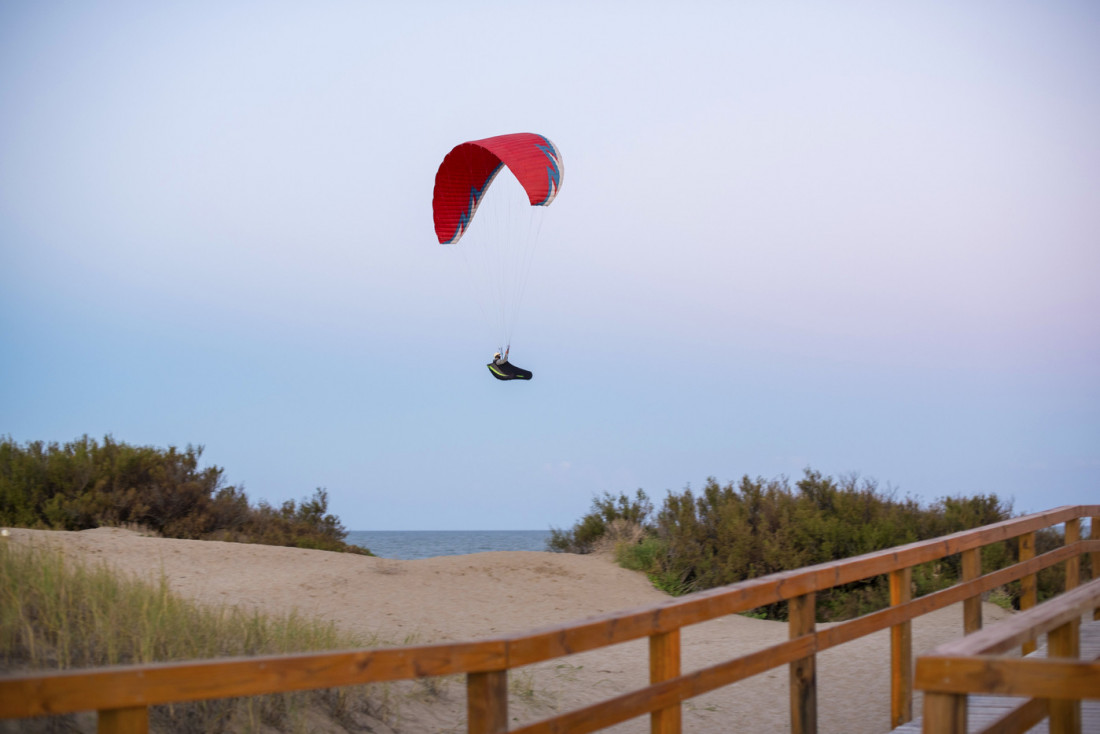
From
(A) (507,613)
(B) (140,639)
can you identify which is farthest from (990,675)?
(A) (507,613)

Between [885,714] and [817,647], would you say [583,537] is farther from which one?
[817,647]

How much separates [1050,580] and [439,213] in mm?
10201

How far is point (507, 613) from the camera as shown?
9.85 metres

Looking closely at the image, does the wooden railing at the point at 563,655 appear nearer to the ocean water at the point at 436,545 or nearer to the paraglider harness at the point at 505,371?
the paraglider harness at the point at 505,371

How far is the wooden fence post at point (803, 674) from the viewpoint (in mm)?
3891

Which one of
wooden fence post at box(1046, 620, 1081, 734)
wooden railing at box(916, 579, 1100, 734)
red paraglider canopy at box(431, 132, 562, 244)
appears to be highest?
red paraglider canopy at box(431, 132, 562, 244)

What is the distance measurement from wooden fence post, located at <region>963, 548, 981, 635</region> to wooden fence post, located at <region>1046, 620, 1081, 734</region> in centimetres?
240

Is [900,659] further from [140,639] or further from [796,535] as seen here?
[796,535]

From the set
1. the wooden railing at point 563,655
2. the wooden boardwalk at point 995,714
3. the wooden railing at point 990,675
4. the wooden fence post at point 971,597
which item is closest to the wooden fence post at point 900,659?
the wooden railing at point 563,655

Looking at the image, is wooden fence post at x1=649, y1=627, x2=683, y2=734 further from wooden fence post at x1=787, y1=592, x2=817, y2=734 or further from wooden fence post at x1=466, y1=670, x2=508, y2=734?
wooden fence post at x1=787, y1=592, x2=817, y2=734

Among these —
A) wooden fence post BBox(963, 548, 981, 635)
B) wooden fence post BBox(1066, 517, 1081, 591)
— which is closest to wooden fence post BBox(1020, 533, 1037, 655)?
wooden fence post BBox(1066, 517, 1081, 591)

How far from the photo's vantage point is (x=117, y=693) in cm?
209

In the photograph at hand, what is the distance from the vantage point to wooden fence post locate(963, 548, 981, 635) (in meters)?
5.27

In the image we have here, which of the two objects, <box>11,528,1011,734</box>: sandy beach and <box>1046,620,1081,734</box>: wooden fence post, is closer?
<box>1046,620,1081,734</box>: wooden fence post
